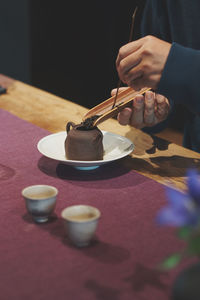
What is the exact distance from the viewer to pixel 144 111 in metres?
1.49

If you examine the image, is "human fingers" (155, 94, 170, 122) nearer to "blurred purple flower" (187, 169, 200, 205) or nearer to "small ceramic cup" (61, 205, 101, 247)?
"small ceramic cup" (61, 205, 101, 247)

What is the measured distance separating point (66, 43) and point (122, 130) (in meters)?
2.79

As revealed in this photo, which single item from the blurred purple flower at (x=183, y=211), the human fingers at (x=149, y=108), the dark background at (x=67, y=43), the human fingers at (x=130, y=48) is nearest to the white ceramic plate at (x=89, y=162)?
the human fingers at (x=149, y=108)

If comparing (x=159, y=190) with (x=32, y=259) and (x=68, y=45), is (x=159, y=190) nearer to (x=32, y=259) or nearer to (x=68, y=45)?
(x=32, y=259)

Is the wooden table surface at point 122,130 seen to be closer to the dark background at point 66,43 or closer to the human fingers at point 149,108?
the human fingers at point 149,108

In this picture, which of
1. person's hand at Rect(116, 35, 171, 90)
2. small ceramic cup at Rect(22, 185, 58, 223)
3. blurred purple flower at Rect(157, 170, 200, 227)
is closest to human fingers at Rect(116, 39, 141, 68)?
person's hand at Rect(116, 35, 171, 90)

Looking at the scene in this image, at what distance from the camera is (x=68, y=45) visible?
13.9 feet

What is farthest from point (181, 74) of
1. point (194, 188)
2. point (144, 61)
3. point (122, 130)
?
point (194, 188)

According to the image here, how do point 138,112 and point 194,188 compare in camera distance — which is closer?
point 194,188

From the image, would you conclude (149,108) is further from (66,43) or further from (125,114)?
(66,43)

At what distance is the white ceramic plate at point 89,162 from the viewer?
120 centimetres

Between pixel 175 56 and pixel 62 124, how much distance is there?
2.09 feet

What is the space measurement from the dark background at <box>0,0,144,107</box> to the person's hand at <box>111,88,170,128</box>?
2455mm

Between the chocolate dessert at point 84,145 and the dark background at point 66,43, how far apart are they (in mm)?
2805
